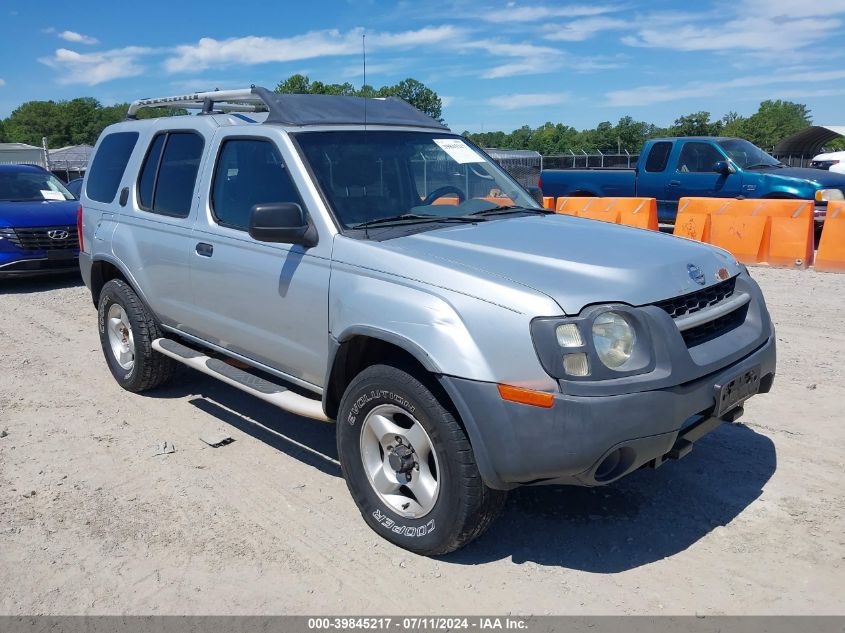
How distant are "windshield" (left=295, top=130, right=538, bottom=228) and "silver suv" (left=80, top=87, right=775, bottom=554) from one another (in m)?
0.01

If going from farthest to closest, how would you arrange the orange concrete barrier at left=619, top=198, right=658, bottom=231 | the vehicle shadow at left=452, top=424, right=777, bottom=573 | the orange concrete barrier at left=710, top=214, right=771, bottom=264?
the orange concrete barrier at left=619, top=198, right=658, bottom=231, the orange concrete barrier at left=710, top=214, right=771, bottom=264, the vehicle shadow at left=452, top=424, right=777, bottom=573

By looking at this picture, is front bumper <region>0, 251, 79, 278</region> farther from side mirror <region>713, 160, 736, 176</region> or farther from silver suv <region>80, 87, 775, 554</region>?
side mirror <region>713, 160, 736, 176</region>

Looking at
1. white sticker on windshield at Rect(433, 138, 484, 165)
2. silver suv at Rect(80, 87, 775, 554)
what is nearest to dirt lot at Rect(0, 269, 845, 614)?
silver suv at Rect(80, 87, 775, 554)

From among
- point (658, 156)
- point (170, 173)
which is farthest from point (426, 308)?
point (658, 156)

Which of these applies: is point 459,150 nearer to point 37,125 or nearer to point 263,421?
point 263,421

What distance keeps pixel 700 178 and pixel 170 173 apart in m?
10.8

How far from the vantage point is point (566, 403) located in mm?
2875

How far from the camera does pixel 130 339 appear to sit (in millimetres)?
5812

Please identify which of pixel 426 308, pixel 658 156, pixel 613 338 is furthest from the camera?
pixel 658 156

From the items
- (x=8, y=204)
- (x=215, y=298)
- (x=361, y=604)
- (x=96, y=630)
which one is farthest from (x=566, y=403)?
Answer: (x=8, y=204)

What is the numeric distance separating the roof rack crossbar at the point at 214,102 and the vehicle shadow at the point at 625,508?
7.41 ft

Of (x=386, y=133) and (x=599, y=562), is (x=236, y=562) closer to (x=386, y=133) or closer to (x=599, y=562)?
(x=599, y=562)

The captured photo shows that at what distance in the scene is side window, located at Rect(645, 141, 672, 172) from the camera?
46.3 feet

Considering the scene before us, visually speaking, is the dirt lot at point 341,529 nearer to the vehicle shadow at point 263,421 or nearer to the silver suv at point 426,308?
the vehicle shadow at point 263,421
